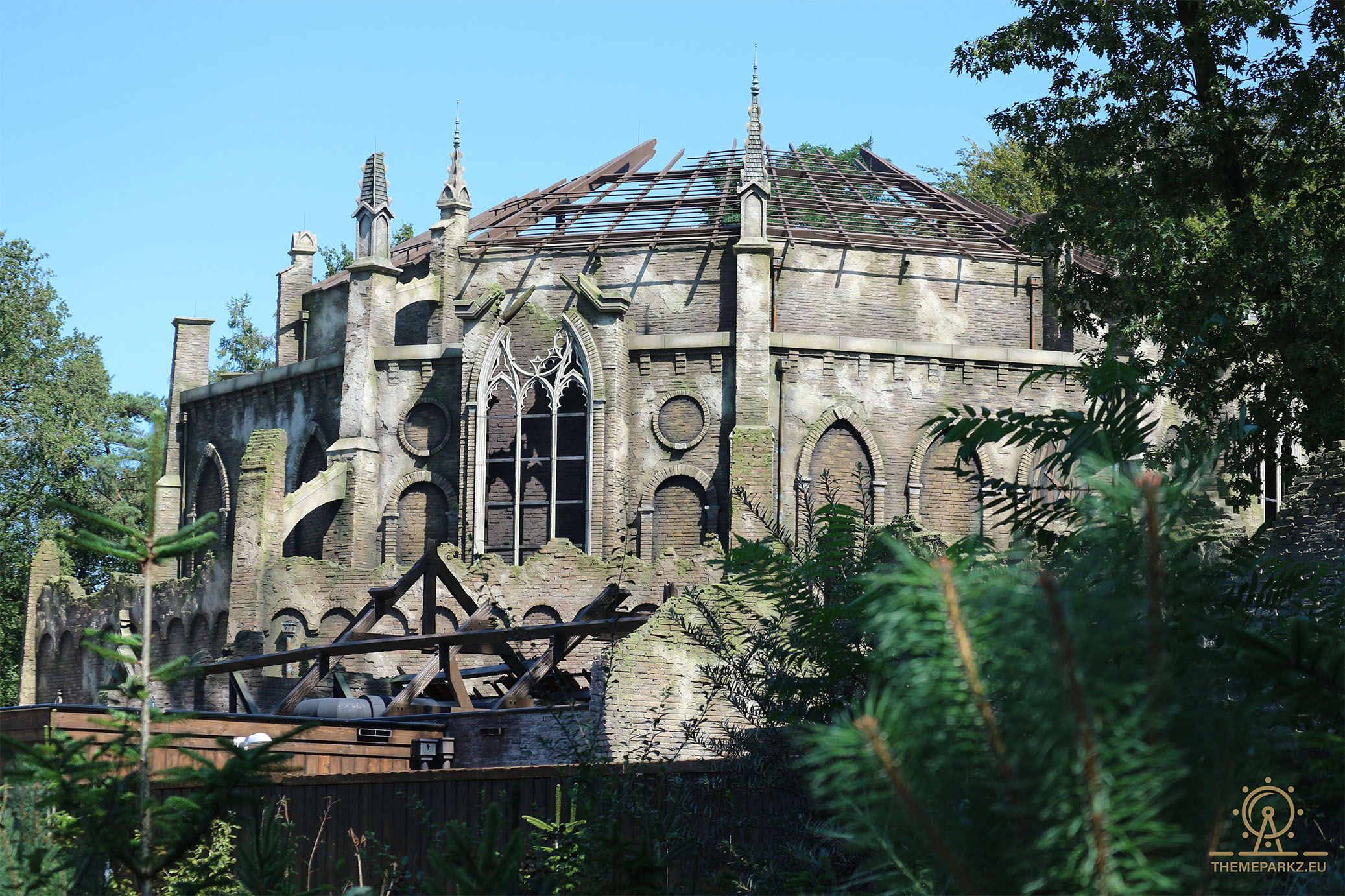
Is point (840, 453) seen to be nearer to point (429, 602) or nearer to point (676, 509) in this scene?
point (676, 509)

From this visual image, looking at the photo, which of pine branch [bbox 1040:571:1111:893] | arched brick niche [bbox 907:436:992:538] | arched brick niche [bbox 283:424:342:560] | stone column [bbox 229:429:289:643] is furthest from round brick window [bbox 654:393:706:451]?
pine branch [bbox 1040:571:1111:893]

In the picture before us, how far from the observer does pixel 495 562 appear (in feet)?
88.7

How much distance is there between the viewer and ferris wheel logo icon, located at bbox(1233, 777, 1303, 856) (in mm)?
2658

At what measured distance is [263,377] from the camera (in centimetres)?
3462

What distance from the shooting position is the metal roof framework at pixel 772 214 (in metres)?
31.1

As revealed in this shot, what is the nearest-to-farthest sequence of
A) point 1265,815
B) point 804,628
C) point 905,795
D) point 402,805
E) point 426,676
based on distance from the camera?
point 905,795, point 1265,815, point 804,628, point 402,805, point 426,676

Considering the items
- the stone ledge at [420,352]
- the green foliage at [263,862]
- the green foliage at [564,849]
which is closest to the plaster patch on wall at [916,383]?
the stone ledge at [420,352]

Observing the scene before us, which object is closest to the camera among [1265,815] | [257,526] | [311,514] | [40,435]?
[1265,815]

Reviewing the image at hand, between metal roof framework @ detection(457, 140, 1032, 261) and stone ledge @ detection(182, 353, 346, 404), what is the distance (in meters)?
3.88

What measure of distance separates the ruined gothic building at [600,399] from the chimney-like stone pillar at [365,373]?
5cm

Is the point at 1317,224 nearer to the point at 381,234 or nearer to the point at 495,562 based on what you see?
the point at 495,562

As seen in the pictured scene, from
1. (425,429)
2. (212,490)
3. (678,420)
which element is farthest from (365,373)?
(212,490)

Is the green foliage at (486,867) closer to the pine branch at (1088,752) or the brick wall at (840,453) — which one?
the pine branch at (1088,752)

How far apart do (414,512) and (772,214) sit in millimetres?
10792
